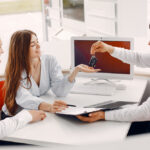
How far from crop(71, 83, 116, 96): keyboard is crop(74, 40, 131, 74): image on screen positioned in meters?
0.12

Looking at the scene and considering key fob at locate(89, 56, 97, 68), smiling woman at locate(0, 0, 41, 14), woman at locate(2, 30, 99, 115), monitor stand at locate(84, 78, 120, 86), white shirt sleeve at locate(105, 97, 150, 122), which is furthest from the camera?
smiling woman at locate(0, 0, 41, 14)

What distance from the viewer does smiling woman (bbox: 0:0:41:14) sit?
33.6ft

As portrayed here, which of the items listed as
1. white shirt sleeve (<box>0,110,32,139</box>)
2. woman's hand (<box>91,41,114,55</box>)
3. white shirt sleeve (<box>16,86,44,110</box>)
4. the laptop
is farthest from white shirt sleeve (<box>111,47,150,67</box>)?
white shirt sleeve (<box>0,110,32,139</box>)

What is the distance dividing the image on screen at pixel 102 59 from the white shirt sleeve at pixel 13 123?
30.6 inches

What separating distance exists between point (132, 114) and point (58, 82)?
70 centimetres

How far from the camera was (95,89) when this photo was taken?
1.98 m

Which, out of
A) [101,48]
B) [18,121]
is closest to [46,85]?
[101,48]

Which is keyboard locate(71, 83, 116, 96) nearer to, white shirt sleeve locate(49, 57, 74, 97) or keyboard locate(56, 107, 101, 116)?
white shirt sleeve locate(49, 57, 74, 97)

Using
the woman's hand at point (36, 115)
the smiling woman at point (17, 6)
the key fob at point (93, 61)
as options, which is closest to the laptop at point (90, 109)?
the woman's hand at point (36, 115)

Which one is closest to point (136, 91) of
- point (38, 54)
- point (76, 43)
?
point (76, 43)

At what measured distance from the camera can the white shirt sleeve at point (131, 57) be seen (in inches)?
71.6

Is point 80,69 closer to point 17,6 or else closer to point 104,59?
point 104,59

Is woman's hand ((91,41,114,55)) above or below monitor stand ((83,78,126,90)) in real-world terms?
above

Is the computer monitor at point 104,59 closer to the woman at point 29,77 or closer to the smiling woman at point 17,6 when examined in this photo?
the woman at point 29,77
